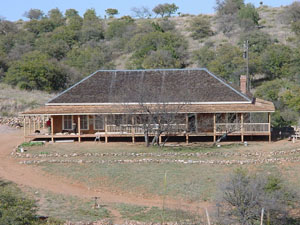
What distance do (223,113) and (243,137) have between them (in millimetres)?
1932

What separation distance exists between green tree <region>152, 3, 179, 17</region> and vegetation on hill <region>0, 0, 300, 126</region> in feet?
0.67

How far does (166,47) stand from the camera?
64.5 metres

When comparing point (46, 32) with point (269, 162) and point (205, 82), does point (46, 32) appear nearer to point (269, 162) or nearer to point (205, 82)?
point (205, 82)

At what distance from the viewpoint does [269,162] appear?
23094 mm

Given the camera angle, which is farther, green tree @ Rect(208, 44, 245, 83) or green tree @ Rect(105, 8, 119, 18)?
green tree @ Rect(105, 8, 119, 18)

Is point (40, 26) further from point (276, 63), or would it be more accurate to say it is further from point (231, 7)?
point (276, 63)

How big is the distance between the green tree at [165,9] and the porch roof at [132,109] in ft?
245

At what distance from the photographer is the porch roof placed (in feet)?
92.9

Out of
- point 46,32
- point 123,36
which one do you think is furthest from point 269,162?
point 46,32

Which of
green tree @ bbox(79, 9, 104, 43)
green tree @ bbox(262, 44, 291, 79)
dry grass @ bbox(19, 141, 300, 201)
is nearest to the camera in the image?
dry grass @ bbox(19, 141, 300, 201)

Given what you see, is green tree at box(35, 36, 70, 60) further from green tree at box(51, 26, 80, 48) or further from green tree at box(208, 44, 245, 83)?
green tree at box(208, 44, 245, 83)

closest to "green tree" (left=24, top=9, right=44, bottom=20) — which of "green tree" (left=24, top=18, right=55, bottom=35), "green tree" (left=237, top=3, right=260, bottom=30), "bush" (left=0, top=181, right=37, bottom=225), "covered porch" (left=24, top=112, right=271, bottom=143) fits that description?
"green tree" (left=24, top=18, right=55, bottom=35)

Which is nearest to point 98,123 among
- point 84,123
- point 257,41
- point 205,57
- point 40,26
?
point 84,123

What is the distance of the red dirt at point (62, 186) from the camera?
18.0m
